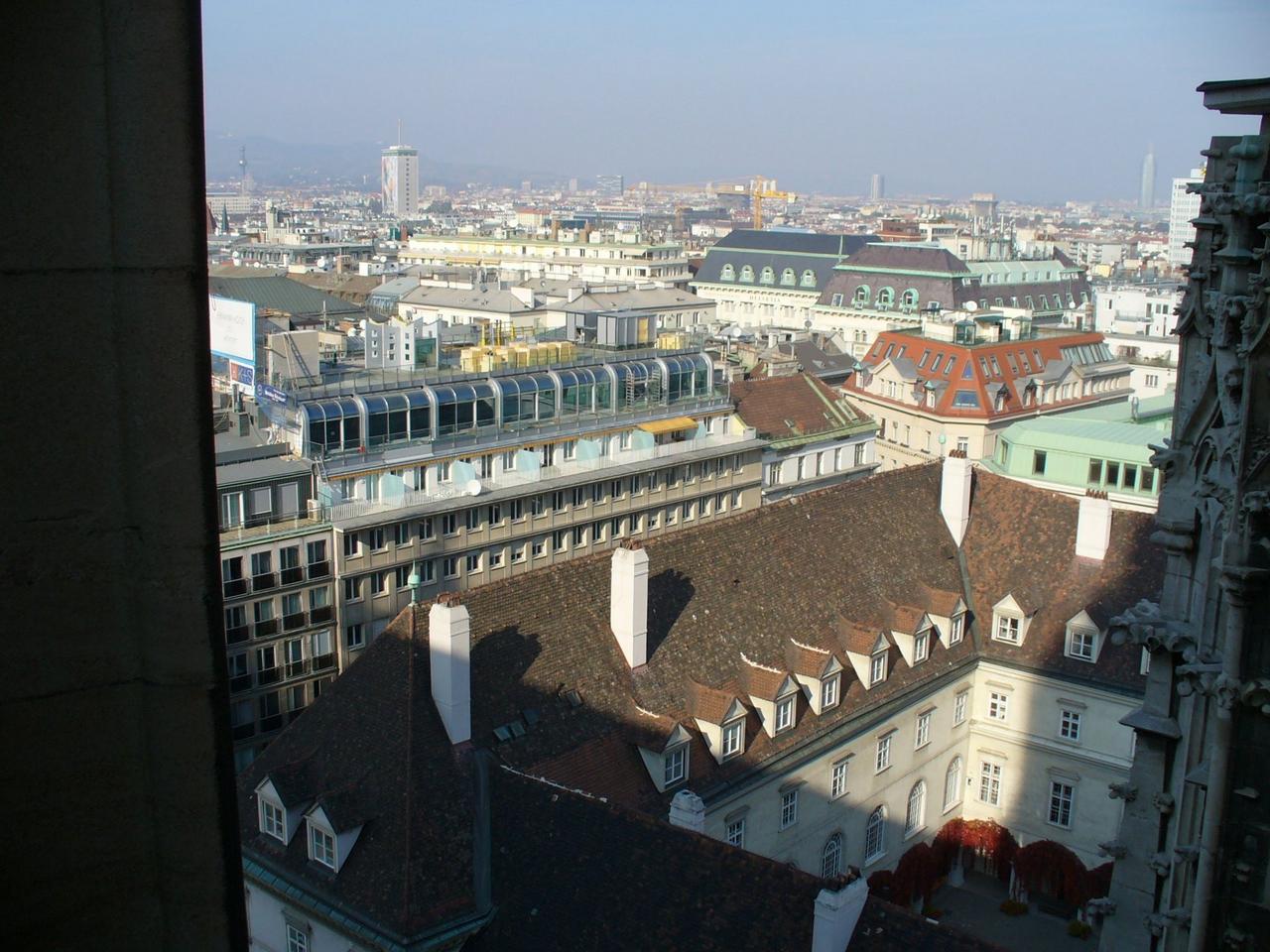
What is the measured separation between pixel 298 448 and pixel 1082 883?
3483 centimetres

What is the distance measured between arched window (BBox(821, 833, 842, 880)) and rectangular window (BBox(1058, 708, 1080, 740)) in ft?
30.1

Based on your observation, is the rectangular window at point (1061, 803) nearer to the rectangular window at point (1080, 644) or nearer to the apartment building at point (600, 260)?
the rectangular window at point (1080, 644)

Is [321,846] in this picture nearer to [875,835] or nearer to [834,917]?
[834,917]

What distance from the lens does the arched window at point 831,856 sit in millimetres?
40056

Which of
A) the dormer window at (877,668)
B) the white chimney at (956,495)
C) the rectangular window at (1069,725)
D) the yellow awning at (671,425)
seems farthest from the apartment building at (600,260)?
the dormer window at (877,668)

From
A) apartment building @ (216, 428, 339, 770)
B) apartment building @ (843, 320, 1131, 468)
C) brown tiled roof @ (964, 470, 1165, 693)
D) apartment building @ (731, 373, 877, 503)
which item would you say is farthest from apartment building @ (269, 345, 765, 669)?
apartment building @ (843, 320, 1131, 468)

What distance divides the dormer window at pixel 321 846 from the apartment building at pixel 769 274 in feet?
428

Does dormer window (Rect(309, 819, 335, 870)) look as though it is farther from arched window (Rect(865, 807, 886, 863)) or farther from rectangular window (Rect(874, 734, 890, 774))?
arched window (Rect(865, 807, 886, 863))

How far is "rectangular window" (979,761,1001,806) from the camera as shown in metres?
46.3

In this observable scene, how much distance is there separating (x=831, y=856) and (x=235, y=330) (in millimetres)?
39134

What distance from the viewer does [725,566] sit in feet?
132

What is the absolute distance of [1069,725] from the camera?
146 feet

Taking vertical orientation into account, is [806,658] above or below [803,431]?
above

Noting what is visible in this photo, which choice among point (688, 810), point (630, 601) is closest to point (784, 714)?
point (630, 601)
